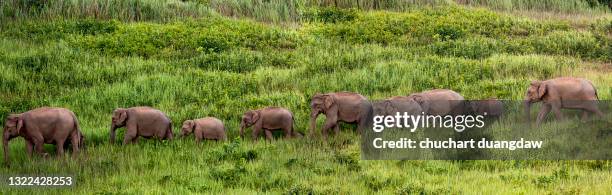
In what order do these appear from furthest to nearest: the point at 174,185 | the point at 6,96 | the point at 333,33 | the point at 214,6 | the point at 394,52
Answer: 1. the point at 214,6
2. the point at 333,33
3. the point at 394,52
4. the point at 6,96
5. the point at 174,185

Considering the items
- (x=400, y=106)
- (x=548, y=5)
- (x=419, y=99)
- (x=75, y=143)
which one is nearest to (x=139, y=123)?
(x=75, y=143)

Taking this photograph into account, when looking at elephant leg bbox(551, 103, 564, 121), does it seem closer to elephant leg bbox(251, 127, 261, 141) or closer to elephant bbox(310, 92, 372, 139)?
elephant bbox(310, 92, 372, 139)

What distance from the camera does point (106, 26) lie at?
27.6 meters

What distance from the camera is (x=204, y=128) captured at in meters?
18.1

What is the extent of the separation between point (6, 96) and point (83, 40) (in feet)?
15.5

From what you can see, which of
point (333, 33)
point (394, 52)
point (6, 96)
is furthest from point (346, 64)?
point (6, 96)

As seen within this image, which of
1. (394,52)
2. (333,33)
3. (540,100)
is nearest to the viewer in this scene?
(540,100)

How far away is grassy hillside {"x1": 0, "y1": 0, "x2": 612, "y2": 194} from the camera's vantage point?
15.3 metres

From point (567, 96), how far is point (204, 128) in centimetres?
695

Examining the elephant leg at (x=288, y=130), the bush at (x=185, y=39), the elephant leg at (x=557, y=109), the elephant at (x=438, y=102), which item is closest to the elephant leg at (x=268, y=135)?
the elephant leg at (x=288, y=130)

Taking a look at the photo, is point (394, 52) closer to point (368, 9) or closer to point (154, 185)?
point (368, 9)

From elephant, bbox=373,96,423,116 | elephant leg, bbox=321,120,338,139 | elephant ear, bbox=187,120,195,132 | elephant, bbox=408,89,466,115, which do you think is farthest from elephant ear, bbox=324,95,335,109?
elephant ear, bbox=187,120,195,132

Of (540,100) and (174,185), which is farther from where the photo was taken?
(540,100)

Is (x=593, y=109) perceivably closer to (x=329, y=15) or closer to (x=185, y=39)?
(x=185, y=39)
